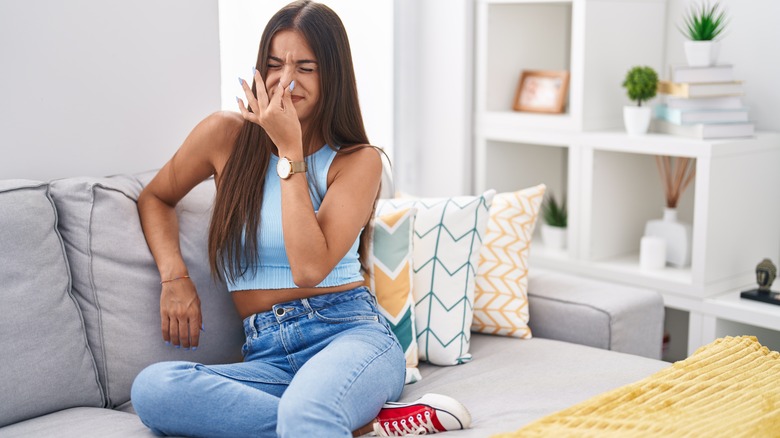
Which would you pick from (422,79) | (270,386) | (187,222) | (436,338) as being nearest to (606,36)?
(422,79)

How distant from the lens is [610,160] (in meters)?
2.82

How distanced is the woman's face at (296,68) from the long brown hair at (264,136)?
1 cm

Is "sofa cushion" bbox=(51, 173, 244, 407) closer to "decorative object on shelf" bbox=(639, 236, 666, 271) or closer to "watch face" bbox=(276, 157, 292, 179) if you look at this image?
"watch face" bbox=(276, 157, 292, 179)

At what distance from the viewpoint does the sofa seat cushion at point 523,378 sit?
1.73 metres

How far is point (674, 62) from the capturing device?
2.92 metres

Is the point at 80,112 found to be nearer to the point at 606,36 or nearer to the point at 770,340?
the point at 606,36

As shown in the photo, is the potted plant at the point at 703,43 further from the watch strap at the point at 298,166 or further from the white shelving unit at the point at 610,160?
the watch strap at the point at 298,166

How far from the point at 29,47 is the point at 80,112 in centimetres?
18

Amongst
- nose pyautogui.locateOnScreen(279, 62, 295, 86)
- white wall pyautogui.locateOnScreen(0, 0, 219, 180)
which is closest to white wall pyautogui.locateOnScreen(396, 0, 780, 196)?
white wall pyautogui.locateOnScreen(0, 0, 219, 180)

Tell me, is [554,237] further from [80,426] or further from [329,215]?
[80,426]

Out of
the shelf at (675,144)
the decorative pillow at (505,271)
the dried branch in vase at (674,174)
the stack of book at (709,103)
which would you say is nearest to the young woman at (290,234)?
the decorative pillow at (505,271)

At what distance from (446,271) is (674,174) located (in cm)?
116

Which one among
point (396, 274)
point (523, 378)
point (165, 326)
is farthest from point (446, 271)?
point (165, 326)

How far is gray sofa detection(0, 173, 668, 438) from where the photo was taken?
1656 mm
